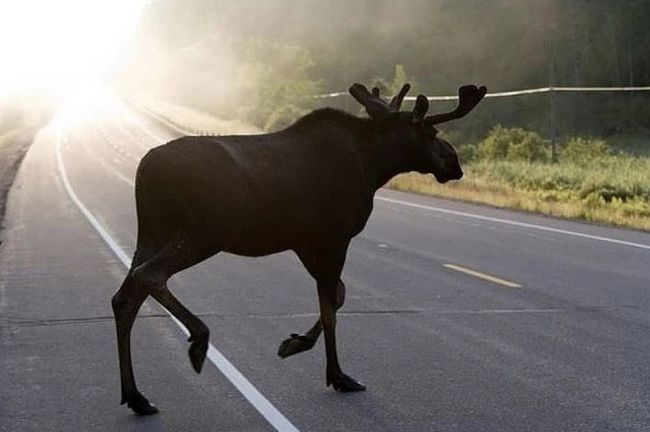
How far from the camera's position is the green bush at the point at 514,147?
3750 centimetres

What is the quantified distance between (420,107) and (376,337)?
8.08 ft

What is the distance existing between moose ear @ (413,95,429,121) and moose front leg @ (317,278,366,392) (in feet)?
3.86

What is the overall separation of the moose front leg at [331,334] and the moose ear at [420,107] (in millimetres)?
1176

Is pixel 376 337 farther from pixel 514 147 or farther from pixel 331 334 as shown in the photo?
pixel 514 147

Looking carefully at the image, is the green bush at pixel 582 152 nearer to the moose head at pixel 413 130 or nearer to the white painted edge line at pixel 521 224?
the white painted edge line at pixel 521 224

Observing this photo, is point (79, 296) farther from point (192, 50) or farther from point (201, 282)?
point (192, 50)

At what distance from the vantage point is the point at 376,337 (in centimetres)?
883

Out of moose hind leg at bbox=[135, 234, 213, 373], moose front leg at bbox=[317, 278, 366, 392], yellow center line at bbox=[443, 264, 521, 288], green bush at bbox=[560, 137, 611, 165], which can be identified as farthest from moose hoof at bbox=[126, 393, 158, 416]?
green bush at bbox=[560, 137, 611, 165]

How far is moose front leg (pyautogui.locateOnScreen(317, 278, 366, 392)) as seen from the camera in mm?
6820

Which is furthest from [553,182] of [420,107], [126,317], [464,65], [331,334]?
Result: [464,65]

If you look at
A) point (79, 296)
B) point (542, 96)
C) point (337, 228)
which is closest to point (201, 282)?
point (79, 296)

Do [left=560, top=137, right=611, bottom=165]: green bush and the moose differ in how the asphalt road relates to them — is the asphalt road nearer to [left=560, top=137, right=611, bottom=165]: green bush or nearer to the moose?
the moose

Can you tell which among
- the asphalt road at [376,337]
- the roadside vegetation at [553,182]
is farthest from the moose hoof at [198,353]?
the roadside vegetation at [553,182]

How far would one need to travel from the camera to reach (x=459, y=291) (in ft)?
36.9
